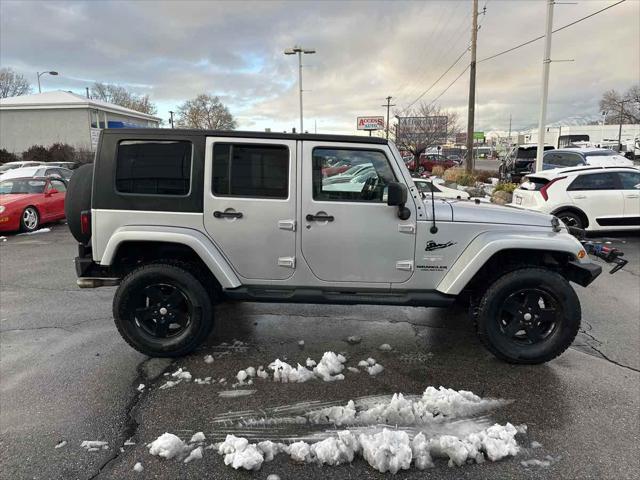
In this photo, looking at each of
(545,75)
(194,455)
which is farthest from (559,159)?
(194,455)

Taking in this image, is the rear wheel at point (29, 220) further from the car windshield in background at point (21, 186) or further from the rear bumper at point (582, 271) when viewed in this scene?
the rear bumper at point (582, 271)

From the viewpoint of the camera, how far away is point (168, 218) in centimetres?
391

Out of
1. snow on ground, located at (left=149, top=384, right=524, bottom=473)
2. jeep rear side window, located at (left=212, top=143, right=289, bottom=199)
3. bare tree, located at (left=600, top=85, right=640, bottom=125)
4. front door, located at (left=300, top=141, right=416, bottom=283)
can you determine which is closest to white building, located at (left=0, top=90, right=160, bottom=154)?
jeep rear side window, located at (left=212, top=143, right=289, bottom=199)

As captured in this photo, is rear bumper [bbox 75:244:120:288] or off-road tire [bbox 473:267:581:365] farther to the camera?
rear bumper [bbox 75:244:120:288]

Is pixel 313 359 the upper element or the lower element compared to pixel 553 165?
lower

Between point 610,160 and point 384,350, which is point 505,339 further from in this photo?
point 610,160

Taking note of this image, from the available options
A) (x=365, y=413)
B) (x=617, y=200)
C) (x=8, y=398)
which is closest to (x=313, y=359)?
(x=365, y=413)

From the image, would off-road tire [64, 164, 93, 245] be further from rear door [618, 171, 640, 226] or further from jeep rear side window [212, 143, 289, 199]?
rear door [618, 171, 640, 226]

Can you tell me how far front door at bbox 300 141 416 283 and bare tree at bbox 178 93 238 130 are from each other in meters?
69.7

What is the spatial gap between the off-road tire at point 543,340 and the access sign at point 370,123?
58359mm

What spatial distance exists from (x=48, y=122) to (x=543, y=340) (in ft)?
144

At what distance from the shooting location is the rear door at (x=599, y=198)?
9.46m

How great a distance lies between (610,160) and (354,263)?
47.8 ft

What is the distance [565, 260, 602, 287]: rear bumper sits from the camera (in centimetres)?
389
